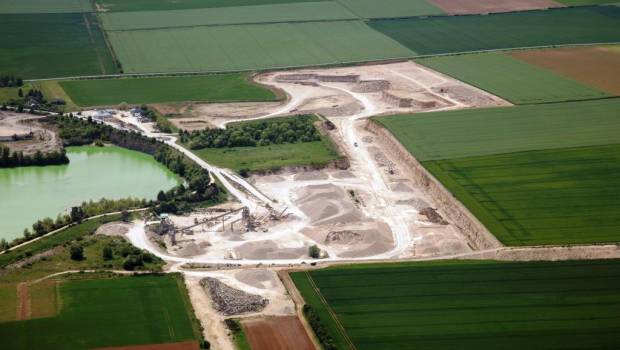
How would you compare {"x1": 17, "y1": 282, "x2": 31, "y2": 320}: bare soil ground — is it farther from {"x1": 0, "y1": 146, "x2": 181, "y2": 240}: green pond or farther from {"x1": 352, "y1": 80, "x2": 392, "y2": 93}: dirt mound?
{"x1": 352, "y1": 80, "x2": 392, "y2": 93}: dirt mound

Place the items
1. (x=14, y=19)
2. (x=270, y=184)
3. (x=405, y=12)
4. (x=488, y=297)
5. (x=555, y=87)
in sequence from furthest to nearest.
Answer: (x=405, y=12) → (x=14, y=19) → (x=555, y=87) → (x=270, y=184) → (x=488, y=297)

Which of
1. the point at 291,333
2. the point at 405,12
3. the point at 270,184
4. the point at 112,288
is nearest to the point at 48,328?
the point at 112,288

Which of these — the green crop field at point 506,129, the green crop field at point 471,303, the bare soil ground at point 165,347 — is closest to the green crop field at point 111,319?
the bare soil ground at point 165,347

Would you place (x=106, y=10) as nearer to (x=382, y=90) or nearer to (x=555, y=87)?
(x=382, y=90)

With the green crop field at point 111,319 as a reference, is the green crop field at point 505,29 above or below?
above

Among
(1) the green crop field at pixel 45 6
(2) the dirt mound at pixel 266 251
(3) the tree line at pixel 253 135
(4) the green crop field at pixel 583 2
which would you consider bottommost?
(2) the dirt mound at pixel 266 251

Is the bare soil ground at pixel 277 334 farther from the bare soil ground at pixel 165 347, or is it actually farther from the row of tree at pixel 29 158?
the row of tree at pixel 29 158

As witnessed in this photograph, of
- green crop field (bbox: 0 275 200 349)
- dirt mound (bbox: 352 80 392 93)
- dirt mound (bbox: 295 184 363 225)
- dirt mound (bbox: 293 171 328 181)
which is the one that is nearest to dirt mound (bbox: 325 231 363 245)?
dirt mound (bbox: 295 184 363 225)

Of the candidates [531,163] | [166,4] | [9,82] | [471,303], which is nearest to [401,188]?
[531,163]
